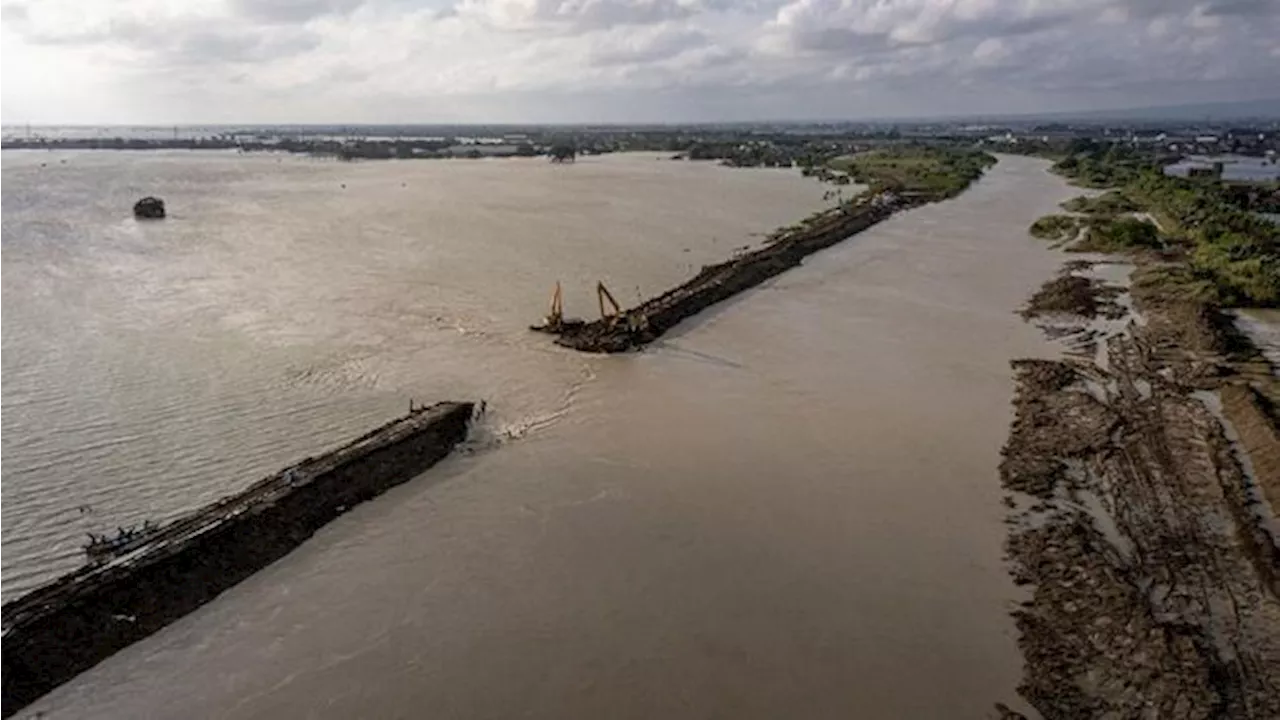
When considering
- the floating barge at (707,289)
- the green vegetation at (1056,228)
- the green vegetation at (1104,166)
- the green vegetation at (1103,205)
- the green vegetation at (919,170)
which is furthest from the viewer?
the green vegetation at (1104,166)

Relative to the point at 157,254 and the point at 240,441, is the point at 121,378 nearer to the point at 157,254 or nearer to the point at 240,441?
the point at 240,441

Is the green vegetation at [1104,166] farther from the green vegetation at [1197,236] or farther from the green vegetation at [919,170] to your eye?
the green vegetation at [919,170]

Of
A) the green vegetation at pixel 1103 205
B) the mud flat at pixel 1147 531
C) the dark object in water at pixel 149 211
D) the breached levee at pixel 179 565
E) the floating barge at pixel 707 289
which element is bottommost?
the mud flat at pixel 1147 531

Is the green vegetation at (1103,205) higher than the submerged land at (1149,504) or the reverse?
higher

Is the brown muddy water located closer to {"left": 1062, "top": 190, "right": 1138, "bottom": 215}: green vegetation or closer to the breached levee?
the breached levee

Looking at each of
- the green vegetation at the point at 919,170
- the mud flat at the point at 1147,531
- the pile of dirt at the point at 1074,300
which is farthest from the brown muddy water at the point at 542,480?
the green vegetation at the point at 919,170

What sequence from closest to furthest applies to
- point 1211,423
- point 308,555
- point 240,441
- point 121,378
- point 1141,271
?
point 308,555 → point 240,441 → point 1211,423 → point 121,378 → point 1141,271

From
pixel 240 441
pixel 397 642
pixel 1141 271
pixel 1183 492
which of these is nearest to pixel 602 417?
pixel 240 441

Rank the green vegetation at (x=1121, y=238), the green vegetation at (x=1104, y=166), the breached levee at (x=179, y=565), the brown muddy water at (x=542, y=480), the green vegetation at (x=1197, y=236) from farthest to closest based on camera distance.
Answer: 1. the green vegetation at (x=1104, y=166)
2. the green vegetation at (x=1121, y=238)
3. the green vegetation at (x=1197, y=236)
4. the brown muddy water at (x=542, y=480)
5. the breached levee at (x=179, y=565)
